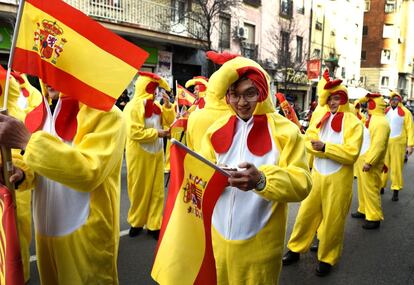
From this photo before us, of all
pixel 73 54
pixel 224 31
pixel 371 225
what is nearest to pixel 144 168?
pixel 73 54

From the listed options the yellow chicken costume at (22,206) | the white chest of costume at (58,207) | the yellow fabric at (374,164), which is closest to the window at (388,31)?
the yellow fabric at (374,164)

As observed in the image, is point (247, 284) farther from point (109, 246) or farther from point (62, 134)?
point (62, 134)

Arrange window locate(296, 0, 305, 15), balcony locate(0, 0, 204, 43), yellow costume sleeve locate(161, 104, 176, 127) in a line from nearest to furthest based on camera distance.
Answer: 1. yellow costume sleeve locate(161, 104, 176, 127)
2. balcony locate(0, 0, 204, 43)
3. window locate(296, 0, 305, 15)

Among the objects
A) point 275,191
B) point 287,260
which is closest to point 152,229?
point 287,260

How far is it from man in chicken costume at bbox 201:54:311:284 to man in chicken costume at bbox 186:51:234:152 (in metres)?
0.17

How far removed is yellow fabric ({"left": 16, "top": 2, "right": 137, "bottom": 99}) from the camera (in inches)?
79.0

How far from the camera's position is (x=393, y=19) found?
45.7 metres

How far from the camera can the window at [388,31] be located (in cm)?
4578

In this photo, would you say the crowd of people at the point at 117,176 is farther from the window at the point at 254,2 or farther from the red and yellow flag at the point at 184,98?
the window at the point at 254,2

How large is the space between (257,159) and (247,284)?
0.77 metres

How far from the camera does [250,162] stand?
2377 millimetres

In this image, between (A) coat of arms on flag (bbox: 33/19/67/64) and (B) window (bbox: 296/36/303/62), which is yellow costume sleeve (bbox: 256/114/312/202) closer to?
(A) coat of arms on flag (bbox: 33/19/67/64)

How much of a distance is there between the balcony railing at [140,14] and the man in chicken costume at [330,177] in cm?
1127

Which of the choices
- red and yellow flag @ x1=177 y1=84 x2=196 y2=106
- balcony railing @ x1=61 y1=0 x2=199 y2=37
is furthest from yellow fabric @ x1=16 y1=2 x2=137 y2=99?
balcony railing @ x1=61 y1=0 x2=199 y2=37
